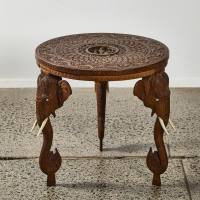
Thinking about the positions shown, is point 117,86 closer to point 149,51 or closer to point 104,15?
point 104,15

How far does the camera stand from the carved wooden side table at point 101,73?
2052 millimetres

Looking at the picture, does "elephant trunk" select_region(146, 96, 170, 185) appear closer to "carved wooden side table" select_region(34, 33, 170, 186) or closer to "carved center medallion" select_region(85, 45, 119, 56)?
"carved wooden side table" select_region(34, 33, 170, 186)

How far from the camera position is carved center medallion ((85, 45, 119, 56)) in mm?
2252

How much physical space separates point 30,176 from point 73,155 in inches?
13.8

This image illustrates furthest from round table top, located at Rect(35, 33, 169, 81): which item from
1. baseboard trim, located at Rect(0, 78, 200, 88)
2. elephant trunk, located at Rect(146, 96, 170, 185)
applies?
baseboard trim, located at Rect(0, 78, 200, 88)

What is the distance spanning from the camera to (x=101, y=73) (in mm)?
2021

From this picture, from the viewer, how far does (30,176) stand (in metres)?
2.55

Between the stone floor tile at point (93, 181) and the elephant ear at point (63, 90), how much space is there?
0.59 metres

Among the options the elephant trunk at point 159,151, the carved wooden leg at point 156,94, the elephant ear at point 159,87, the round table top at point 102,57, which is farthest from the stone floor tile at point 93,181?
the round table top at point 102,57

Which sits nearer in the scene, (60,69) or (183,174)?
(60,69)

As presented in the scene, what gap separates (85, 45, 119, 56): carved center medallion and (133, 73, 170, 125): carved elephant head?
266mm

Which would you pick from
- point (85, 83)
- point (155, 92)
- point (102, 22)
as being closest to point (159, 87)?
point (155, 92)

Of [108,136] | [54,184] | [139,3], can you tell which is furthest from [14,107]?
[139,3]

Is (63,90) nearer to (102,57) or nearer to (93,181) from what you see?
(102,57)
